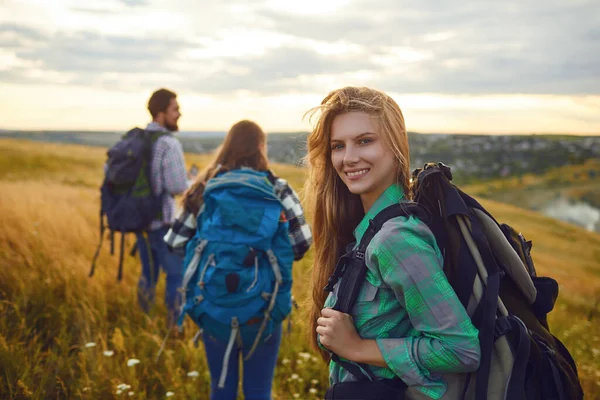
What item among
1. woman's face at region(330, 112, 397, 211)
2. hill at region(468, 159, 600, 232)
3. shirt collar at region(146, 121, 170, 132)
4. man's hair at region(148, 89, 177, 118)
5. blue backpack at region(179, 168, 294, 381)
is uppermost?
man's hair at region(148, 89, 177, 118)

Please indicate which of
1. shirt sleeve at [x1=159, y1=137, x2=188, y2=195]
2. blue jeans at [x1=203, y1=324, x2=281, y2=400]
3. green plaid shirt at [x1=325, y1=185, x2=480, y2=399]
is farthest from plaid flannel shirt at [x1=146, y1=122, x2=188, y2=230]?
green plaid shirt at [x1=325, y1=185, x2=480, y2=399]

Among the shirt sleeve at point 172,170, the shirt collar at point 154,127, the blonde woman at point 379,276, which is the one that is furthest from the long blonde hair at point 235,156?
the shirt collar at point 154,127

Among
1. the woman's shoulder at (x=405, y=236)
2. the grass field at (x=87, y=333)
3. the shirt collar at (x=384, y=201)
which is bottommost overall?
the grass field at (x=87, y=333)

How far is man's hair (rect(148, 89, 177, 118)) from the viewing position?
16.5 feet

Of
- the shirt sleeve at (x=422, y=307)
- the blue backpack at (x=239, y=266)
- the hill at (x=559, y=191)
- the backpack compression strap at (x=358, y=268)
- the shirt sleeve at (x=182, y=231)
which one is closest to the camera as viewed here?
the shirt sleeve at (x=422, y=307)

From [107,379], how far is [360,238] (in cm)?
282

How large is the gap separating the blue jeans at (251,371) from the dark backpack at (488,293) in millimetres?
1472

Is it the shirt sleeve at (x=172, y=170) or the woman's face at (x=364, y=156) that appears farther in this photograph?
the shirt sleeve at (x=172, y=170)

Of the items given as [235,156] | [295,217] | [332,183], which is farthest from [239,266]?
[332,183]

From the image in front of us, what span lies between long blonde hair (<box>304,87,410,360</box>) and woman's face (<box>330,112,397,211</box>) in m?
0.03

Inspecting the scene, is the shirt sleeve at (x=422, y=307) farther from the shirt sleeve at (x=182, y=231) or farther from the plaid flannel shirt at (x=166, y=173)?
the plaid flannel shirt at (x=166, y=173)

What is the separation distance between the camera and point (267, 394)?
316 cm

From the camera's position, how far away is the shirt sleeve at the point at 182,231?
3350 mm

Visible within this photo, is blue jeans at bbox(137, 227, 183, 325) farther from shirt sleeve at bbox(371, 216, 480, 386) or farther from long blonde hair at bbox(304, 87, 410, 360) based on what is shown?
shirt sleeve at bbox(371, 216, 480, 386)
